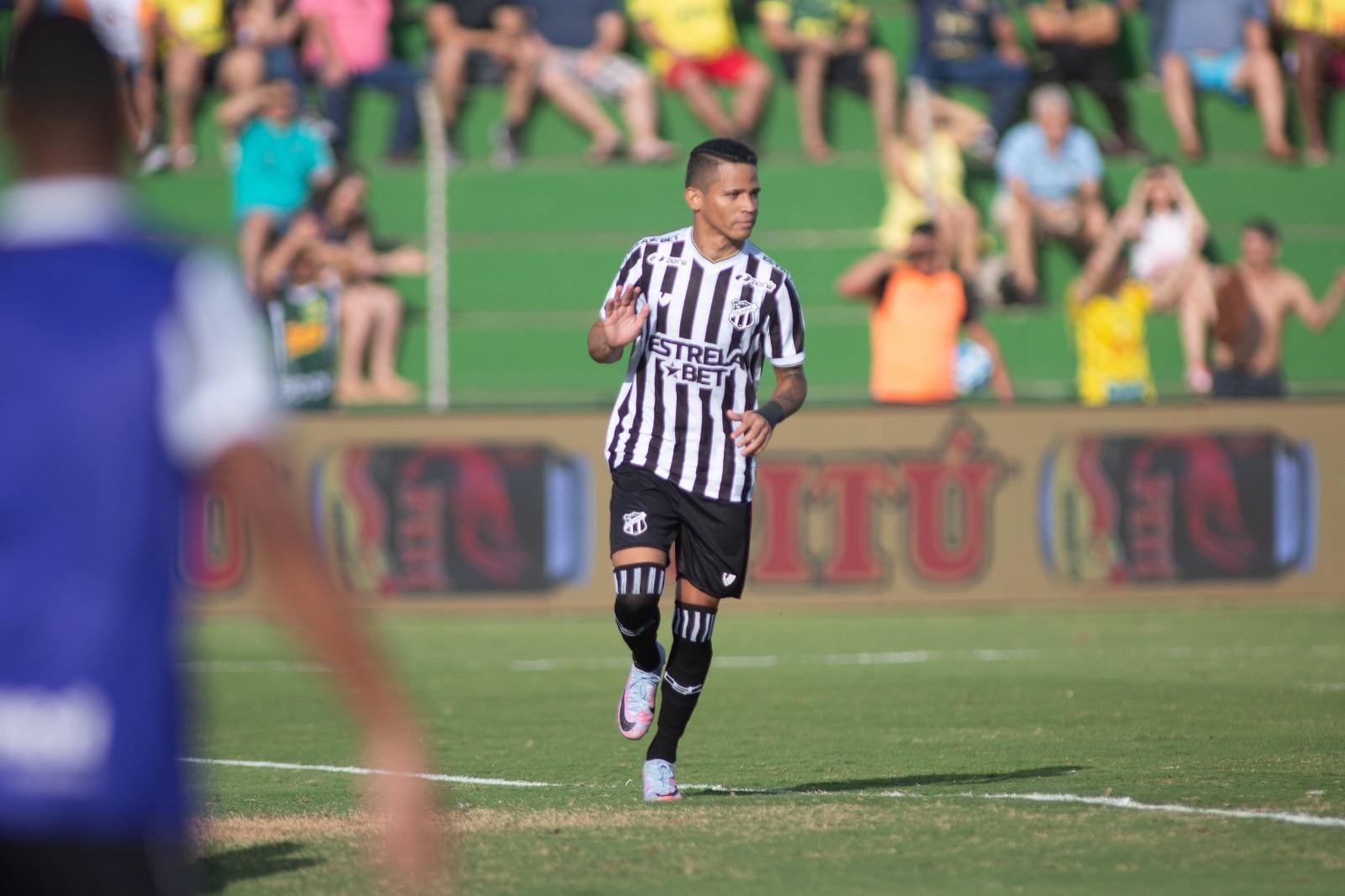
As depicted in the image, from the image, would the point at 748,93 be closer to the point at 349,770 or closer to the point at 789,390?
the point at 349,770

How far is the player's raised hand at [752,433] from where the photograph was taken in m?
7.48

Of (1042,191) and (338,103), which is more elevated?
(338,103)

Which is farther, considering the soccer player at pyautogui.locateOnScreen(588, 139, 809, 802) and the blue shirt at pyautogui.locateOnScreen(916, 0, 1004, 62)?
the blue shirt at pyautogui.locateOnScreen(916, 0, 1004, 62)

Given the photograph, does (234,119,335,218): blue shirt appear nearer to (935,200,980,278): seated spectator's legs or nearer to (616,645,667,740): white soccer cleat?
(935,200,980,278): seated spectator's legs

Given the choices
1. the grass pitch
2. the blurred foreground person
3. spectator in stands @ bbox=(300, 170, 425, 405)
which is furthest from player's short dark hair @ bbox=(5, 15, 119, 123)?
spectator in stands @ bbox=(300, 170, 425, 405)

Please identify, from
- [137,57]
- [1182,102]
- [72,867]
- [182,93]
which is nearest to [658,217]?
[182,93]

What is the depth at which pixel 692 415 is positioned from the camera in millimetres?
7754

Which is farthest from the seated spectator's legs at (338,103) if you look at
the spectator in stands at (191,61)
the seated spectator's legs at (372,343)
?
the seated spectator's legs at (372,343)

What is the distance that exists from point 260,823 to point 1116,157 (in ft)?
46.1

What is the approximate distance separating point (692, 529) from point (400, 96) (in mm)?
11820

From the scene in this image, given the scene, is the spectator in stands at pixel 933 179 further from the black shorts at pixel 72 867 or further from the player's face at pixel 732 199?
the black shorts at pixel 72 867

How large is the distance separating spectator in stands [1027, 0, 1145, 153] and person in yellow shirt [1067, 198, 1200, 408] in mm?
1753

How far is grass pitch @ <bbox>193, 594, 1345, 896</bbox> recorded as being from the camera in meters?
6.12

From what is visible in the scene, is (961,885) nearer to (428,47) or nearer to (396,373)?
(396,373)
